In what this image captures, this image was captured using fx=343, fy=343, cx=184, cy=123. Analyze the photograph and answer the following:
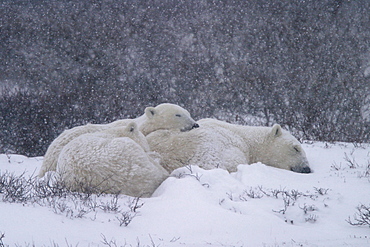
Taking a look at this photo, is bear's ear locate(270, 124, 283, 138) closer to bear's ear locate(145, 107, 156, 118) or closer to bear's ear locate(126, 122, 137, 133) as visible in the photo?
bear's ear locate(145, 107, 156, 118)

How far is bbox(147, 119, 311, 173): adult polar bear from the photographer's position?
5484 mm

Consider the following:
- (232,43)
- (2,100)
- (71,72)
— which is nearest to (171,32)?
(232,43)

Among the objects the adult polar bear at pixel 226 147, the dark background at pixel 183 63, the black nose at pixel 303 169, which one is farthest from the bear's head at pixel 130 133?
the dark background at pixel 183 63

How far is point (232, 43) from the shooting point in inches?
812

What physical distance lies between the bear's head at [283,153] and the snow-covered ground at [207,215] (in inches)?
41.7

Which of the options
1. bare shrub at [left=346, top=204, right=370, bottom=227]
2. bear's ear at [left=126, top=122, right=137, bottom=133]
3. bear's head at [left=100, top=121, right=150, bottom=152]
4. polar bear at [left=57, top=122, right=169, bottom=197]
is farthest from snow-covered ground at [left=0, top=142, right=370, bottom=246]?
bear's ear at [left=126, top=122, right=137, bottom=133]

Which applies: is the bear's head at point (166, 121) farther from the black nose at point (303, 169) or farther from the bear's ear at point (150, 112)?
the black nose at point (303, 169)

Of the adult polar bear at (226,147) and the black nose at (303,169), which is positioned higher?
the adult polar bear at (226,147)

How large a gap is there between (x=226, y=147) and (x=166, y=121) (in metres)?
1.22

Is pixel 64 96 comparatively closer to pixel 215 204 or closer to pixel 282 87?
pixel 282 87

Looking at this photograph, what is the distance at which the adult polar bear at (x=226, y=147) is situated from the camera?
18.0 feet

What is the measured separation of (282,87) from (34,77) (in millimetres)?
14008

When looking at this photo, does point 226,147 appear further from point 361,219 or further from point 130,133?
point 361,219

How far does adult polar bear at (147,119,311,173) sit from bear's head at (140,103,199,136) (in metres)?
0.22
